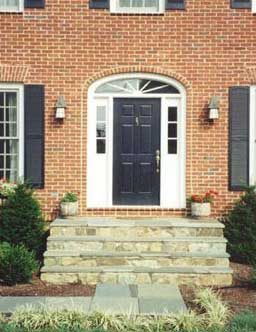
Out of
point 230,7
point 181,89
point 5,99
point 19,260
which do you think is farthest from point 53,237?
point 230,7

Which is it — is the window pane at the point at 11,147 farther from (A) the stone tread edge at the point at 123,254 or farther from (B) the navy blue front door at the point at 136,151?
(A) the stone tread edge at the point at 123,254

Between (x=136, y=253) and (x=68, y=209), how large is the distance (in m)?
1.78

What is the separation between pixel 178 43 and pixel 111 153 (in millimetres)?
2387

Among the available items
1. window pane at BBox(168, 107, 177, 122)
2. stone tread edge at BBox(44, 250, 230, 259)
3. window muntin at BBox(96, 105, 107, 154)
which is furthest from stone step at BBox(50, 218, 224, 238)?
window pane at BBox(168, 107, 177, 122)

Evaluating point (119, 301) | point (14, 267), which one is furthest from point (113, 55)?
point (119, 301)

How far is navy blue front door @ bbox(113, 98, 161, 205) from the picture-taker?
10.3m

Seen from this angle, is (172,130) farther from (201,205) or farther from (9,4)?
(9,4)

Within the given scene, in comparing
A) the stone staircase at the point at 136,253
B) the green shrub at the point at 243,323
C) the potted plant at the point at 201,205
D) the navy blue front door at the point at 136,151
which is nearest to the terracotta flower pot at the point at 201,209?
the potted plant at the point at 201,205

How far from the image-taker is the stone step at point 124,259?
848cm

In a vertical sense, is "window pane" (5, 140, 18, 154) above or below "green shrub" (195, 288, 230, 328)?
above

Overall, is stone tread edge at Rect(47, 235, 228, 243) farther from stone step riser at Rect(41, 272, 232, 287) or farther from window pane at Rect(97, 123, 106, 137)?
window pane at Rect(97, 123, 106, 137)

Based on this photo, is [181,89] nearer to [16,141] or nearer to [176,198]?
[176,198]

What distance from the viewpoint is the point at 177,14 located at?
33.2 feet

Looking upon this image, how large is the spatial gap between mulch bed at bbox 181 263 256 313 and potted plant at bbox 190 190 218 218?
1.17 meters
